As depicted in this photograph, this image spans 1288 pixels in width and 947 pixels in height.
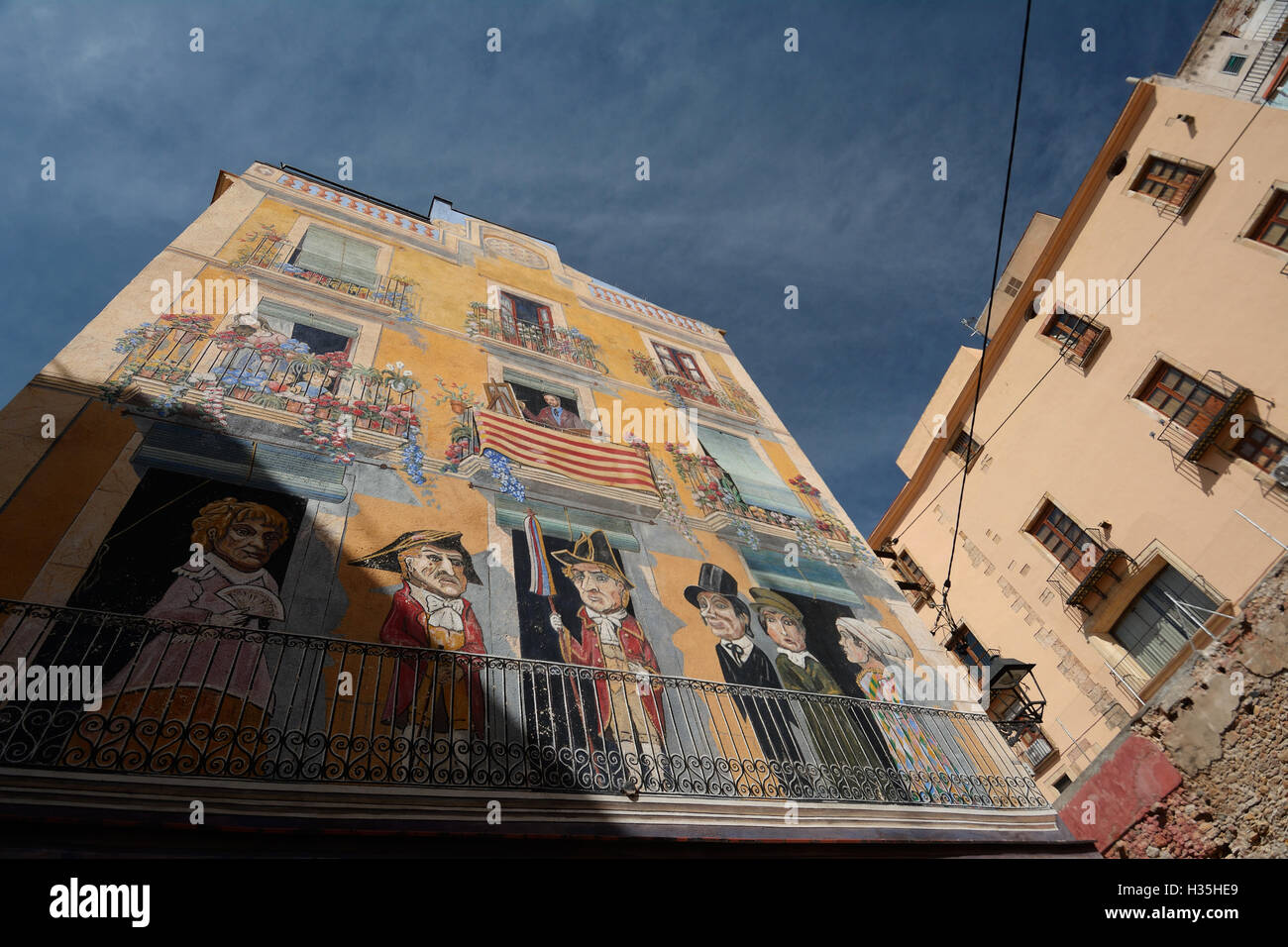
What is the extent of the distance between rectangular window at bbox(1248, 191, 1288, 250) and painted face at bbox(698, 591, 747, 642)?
1144 cm

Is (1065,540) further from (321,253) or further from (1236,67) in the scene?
(321,253)

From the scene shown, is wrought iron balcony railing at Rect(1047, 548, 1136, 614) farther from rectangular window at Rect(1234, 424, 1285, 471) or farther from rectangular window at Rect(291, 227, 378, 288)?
rectangular window at Rect(291, 227, 378, 288)

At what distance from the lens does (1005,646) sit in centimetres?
1373

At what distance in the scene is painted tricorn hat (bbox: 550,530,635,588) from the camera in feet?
24.9

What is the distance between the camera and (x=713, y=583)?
27.7 feet

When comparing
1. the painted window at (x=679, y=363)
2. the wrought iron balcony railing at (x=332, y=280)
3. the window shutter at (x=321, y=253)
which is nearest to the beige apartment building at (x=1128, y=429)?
the painted window at (x=679, y=363)

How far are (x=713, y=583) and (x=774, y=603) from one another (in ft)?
2.86

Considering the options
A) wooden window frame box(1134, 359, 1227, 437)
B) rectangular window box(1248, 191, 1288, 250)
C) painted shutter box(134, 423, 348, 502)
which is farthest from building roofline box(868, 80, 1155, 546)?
painted shutter box(134, 423, 348, 502)

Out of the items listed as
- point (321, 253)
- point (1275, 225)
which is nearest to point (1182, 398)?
point (1275, 225)

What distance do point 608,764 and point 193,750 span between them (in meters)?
3.00

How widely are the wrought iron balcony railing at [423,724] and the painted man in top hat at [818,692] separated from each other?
0.09 feet

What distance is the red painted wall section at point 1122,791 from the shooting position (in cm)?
778
